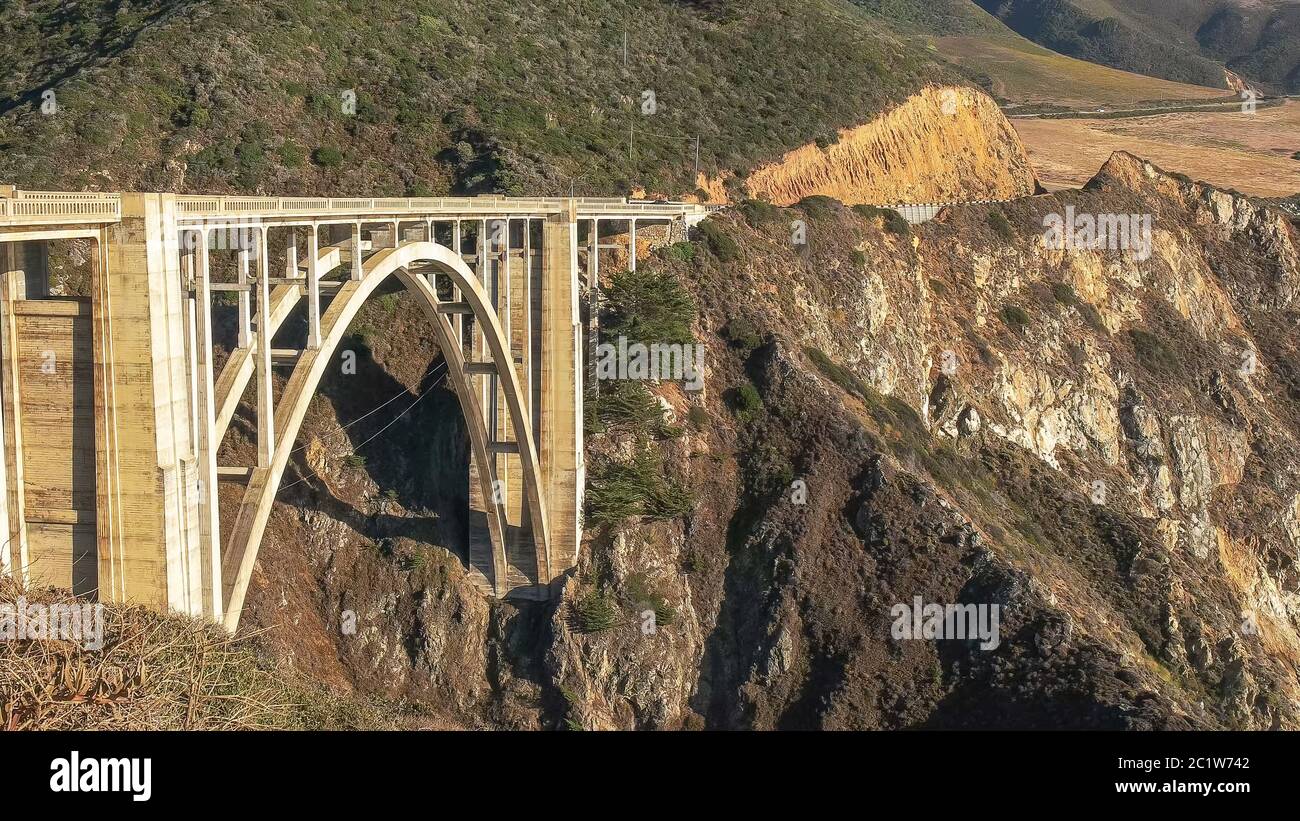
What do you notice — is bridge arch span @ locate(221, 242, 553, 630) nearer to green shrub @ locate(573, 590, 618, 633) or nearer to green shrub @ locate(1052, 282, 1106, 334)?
green shrub @ locate(573, 590, 618, 633)

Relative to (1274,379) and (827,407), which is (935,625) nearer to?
(827,407)

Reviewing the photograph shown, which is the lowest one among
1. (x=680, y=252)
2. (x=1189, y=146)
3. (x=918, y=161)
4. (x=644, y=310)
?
(x=644, y=310)

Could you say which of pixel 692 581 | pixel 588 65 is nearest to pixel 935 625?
pixel 692 581

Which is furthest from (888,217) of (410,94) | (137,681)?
(137,681)

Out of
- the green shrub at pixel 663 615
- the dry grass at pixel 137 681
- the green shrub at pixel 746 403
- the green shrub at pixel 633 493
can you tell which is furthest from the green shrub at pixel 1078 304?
the dry grass at pixel 137 681

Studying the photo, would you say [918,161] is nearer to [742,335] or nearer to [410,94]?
[410,94]

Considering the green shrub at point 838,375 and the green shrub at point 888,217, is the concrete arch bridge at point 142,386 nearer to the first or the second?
the green shrub at point 838,375
